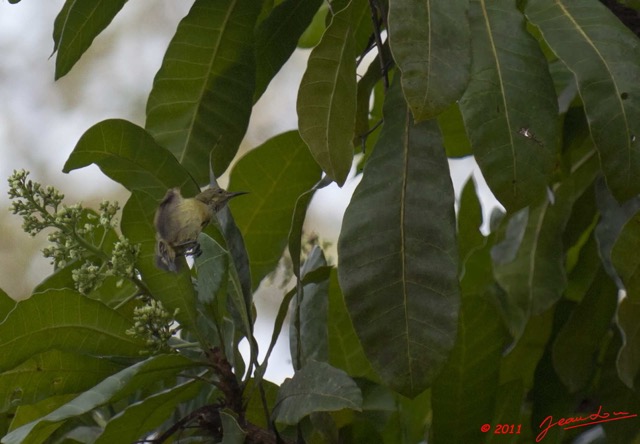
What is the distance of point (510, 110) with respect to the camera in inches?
35.8

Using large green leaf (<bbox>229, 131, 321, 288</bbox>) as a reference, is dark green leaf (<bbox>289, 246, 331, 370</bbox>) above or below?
below

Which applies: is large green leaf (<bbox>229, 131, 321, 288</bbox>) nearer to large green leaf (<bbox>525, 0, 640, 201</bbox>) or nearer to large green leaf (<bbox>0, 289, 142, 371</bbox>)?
large green leaf (<bbox>0, 289, 142, 371</bbox>)

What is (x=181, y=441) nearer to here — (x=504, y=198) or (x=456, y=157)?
(x=504, y=198)

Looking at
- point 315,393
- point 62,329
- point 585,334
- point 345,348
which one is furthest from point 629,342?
point 62,329

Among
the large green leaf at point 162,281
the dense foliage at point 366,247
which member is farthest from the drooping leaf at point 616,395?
the large green leaf at point 162,281

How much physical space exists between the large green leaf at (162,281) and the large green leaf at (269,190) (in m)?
0.21

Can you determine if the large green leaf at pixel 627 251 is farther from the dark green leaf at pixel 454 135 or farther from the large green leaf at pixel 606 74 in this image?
the dark green leaf at pixel 454 135

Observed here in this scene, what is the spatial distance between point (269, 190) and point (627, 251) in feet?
1.55

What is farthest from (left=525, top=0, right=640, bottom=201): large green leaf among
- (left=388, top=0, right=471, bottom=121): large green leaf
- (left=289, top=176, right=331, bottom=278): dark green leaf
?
(left=289, top=176, right=331, bottom=278): dark green leaf

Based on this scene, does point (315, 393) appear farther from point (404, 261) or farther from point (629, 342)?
point (629, 342)

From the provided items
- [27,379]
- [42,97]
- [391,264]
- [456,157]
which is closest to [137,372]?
[27,379]

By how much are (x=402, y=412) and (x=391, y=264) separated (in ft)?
1.33

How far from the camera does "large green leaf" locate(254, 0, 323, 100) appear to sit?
1.24 metres

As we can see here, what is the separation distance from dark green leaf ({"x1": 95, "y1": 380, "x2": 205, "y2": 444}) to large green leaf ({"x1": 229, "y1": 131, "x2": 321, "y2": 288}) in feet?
0.81
